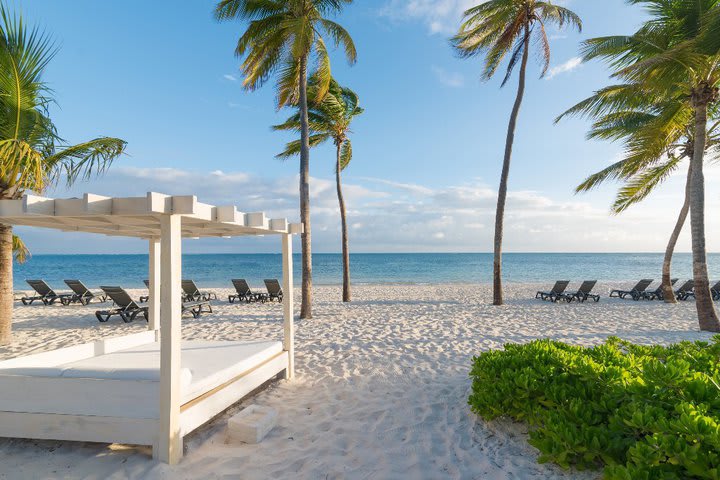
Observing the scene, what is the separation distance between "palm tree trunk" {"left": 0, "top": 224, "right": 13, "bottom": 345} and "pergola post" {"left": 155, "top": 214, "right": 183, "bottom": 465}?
587 cm

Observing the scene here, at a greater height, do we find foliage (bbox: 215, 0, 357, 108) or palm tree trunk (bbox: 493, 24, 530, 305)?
foliage (bbox: 215, 0, 357, 108)

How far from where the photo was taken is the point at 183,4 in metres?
8.04

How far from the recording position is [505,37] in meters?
10.5

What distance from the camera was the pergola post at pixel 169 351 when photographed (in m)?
2.76

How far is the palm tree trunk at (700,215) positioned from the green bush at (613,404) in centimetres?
540

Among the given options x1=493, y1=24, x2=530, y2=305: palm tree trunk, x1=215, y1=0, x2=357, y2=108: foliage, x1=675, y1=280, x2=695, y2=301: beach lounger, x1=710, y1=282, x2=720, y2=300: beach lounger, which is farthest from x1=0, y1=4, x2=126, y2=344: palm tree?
x1=710, y1=282, x2=720, y2=300: beach lounger

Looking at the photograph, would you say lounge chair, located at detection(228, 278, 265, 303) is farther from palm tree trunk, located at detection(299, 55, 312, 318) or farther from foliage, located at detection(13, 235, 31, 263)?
foliage, located at detection(13, 235, 31, 263)

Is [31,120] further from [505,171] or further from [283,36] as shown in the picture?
[505,171]

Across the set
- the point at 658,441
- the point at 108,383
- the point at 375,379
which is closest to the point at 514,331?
the point at 375,379

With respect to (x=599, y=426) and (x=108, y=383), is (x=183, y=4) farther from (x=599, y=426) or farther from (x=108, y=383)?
(x=599, y=426)

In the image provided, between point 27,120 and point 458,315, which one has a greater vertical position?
point 27,120

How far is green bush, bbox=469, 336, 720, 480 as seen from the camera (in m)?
1.69

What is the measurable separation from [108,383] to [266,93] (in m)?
9.08

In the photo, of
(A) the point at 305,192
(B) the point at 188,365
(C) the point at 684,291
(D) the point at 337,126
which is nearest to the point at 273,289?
(A) the point at 305,192
